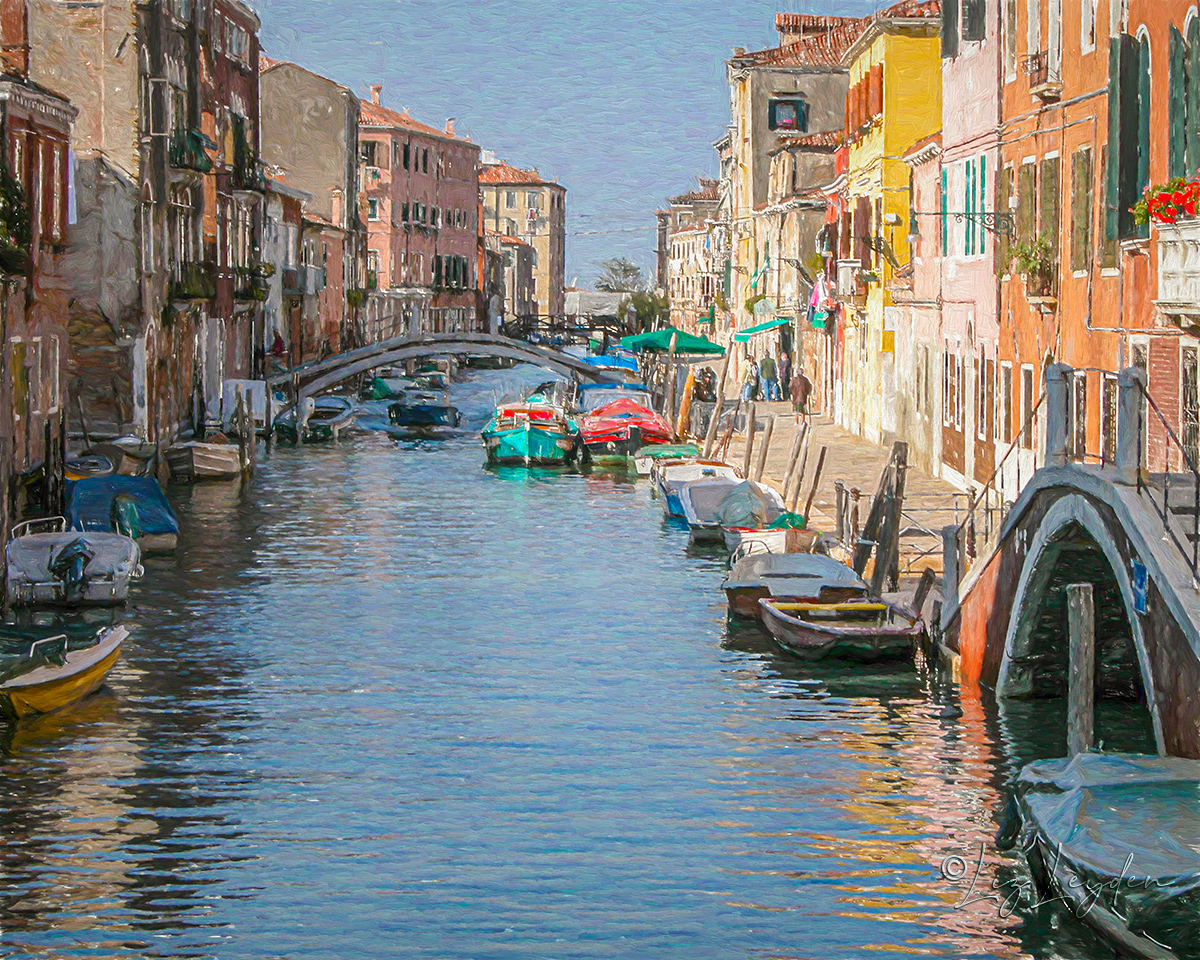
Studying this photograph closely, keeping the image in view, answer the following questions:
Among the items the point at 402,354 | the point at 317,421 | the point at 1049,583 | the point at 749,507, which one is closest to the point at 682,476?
Result: the point at 749,507

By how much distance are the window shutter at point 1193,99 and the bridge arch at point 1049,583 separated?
4.59 meters

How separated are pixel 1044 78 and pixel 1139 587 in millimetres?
13751

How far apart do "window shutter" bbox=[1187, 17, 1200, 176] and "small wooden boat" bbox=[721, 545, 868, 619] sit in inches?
283

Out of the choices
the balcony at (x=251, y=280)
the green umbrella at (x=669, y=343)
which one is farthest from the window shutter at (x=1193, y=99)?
the green umbrella at (x=669, y=343)

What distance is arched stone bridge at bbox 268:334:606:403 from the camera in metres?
64.4

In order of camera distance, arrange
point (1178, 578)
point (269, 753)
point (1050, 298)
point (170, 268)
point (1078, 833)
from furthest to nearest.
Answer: point (170, 268), point (1050, 298), point (269, 753), point (1178, 578), point (1078, 833)

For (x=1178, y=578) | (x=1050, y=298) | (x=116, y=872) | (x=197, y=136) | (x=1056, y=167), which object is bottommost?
(x=116, y=872)

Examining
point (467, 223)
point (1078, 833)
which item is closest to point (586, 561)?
point (1078, 833)

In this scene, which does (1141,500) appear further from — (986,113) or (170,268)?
(170,268)

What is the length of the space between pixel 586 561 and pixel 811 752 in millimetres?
14131

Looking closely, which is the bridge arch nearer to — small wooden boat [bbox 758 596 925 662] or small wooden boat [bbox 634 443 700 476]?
small wooden boat [bbox 758 596 925 662]

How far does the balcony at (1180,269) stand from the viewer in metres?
19.4

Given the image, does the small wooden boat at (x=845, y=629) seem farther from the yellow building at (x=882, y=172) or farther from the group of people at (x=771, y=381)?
the group of people at (x=771, y=381)

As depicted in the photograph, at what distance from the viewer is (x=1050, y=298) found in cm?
2800
